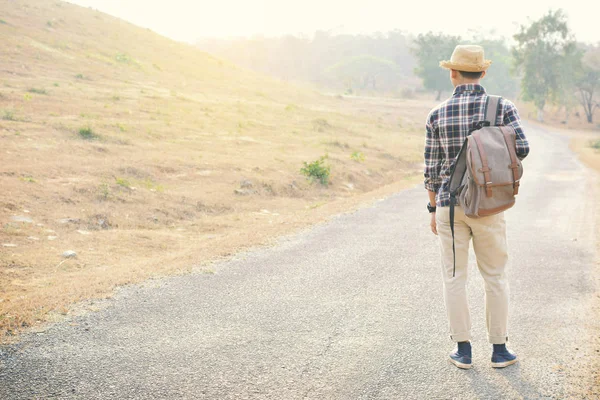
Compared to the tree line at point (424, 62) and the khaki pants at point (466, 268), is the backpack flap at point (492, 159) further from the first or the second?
the tree line at point (424, 62)

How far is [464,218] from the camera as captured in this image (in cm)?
364

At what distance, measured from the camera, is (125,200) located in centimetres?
1117

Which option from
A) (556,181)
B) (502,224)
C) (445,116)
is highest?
(445,116)

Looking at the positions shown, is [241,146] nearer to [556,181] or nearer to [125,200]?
[125,200]

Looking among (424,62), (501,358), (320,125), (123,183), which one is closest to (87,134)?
(123,183)

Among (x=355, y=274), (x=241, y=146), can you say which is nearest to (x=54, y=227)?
(x=355, y=274)

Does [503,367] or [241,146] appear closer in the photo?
[503,367]

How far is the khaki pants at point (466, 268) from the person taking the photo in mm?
3648

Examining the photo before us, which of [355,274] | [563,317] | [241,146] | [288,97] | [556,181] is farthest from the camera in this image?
[288,97]

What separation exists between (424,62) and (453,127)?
73006 millimetres

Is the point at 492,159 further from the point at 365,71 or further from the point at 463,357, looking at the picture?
the point at 365,71

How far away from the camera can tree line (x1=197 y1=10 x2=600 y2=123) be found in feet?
177

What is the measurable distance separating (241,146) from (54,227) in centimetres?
1070

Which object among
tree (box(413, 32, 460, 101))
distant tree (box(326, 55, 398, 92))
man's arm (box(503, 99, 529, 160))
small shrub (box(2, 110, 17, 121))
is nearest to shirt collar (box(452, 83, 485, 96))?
man's arm (box(503, 99, 529, 160))
